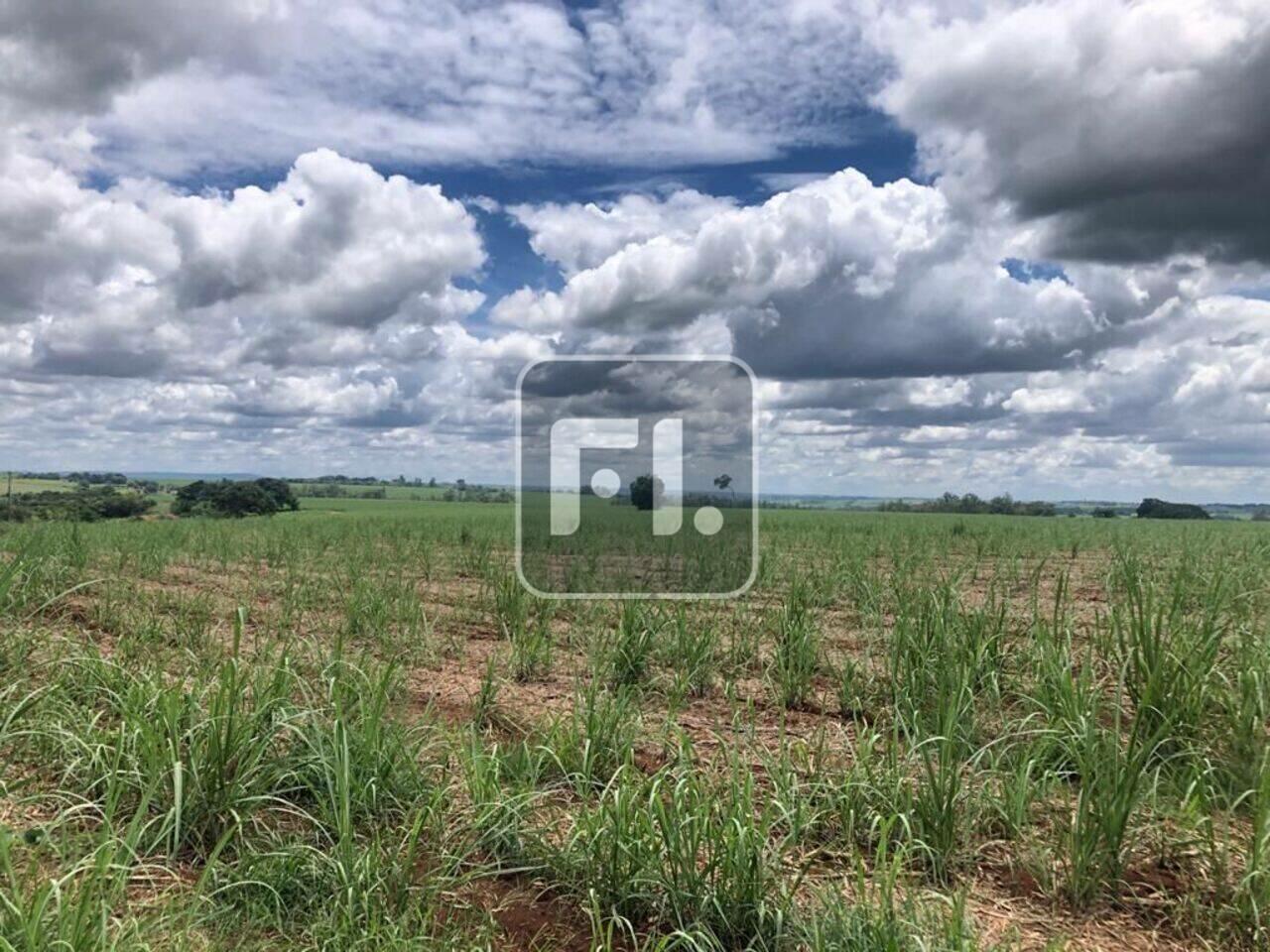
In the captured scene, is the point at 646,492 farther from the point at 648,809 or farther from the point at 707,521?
the point at 648,809

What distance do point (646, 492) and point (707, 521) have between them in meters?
1.19

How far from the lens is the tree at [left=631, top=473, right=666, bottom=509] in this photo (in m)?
12.2

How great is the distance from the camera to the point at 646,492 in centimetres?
1386

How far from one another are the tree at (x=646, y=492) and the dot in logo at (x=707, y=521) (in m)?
0.84

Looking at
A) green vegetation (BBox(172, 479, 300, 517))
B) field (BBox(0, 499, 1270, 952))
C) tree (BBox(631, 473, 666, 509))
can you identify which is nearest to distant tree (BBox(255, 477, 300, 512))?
green vegetation (BBox(172, 479, 300, 517))

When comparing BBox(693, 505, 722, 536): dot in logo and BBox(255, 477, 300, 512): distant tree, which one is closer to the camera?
BBox(693, 505, 722, 536): dot in logo

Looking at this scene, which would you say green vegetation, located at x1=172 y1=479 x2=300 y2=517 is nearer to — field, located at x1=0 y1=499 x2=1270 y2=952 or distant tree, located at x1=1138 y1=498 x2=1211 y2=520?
field, located at x1=0 y1=499 x2=1270 y2=952

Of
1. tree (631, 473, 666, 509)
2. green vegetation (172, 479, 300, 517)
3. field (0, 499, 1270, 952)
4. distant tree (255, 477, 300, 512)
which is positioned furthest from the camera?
distant tree (255, 477, 300, 512)

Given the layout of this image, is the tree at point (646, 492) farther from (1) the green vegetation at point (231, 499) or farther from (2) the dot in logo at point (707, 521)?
(1) the green vegetation at point (231, 499)

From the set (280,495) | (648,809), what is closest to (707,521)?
(648,809)

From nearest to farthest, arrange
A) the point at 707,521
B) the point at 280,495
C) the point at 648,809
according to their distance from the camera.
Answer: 1. the point at 648,809
2. the point at 707,521
3. the point at 280,495

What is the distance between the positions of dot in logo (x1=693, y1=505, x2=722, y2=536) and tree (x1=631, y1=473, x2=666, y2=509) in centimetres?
84

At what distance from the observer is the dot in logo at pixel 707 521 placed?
12.3m

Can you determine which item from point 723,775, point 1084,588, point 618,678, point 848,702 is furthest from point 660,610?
point 1084,588
